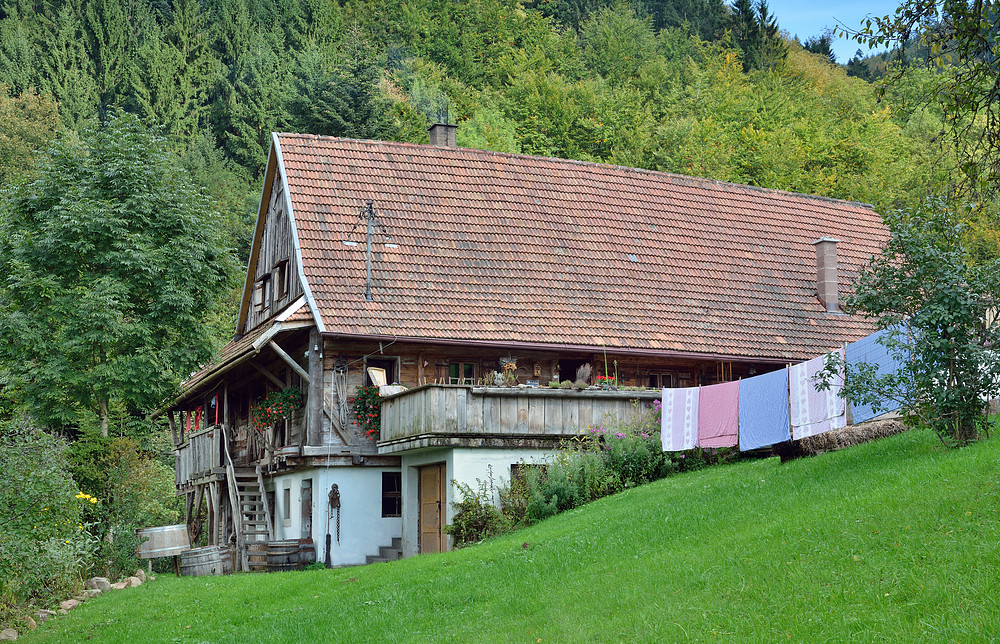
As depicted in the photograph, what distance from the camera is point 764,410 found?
19.9 meters

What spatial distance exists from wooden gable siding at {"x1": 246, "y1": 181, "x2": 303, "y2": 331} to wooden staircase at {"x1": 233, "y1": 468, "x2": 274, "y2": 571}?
14.3 ft

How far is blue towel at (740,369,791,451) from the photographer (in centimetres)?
1945

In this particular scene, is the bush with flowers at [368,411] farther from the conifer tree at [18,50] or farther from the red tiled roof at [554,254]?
the conifer tree at [18,50]

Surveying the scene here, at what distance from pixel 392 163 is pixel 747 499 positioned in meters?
17.3

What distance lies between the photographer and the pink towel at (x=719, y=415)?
68.4 feet

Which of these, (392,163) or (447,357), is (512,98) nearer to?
(392,163)

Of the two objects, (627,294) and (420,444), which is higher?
(627,294)

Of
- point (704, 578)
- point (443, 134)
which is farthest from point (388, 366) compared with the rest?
point (704, 578)

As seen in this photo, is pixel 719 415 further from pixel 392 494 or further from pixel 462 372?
pixel 392 494

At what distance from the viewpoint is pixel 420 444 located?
22516 mm

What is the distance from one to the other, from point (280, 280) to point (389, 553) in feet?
27.9

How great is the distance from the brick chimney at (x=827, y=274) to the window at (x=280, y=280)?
14.8 metres

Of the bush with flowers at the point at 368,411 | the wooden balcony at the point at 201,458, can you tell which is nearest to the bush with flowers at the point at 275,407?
the wooden balcony at the point at 201,458

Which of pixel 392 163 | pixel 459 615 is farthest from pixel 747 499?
pixel 392 163
